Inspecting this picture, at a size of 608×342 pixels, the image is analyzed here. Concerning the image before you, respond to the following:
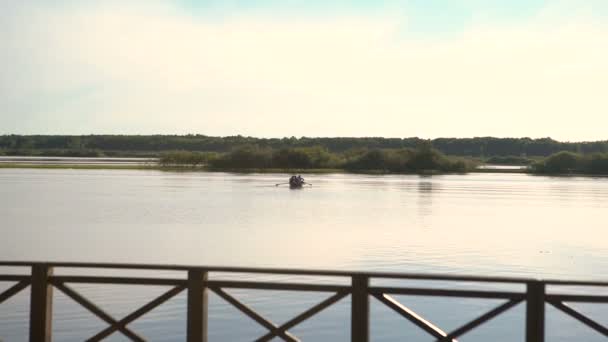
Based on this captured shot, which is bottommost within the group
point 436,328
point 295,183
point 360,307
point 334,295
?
point 295,183

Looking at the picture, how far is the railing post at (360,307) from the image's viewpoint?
9.34 meters

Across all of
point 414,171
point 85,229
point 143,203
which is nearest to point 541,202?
point 143,203

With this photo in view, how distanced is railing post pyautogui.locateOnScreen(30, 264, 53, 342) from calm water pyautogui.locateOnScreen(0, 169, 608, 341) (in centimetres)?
705

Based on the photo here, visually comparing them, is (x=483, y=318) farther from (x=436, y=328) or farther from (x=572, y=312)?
(x=572, y=312)

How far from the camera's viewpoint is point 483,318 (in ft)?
31.1

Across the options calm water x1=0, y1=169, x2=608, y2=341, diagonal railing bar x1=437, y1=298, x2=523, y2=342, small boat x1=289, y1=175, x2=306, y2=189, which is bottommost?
calm water x1=0, y1=169, x2=608, y2=341

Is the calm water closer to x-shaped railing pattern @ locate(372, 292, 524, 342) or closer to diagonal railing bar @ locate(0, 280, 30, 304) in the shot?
diagonal railing bar @ locate(0, 280, 30, 304)

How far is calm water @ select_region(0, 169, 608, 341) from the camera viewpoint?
19.1 m

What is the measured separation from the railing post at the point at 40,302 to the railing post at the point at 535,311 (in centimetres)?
601

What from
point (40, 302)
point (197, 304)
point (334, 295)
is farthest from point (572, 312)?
point (40, 302)

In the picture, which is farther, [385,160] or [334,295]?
[385,160]

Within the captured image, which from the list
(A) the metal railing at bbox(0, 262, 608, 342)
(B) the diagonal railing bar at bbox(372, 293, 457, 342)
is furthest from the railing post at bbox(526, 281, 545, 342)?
(B) the diagonal railing bar at bbox(372, 293, 457, 342)

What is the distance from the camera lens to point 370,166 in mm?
195000

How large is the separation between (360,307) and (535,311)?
210 cm
